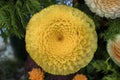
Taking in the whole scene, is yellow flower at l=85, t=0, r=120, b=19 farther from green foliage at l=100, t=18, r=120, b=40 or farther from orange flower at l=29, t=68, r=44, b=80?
orange flower at l=29, t=68, r=44, b=80

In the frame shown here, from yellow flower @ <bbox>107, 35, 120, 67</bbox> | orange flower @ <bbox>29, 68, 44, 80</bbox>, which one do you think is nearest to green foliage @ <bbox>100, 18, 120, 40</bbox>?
yellow flower @ <bbox>107, 35, 120, 67</bbox>

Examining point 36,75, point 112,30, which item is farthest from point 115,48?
point 36,75

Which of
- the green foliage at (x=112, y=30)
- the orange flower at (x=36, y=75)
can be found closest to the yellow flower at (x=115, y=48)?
the green foliage at (x=112, y=30)

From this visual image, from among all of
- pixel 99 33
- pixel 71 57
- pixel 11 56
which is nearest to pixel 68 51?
pixel 71 57

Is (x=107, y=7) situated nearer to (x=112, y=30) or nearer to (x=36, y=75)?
(x=112, y=30)

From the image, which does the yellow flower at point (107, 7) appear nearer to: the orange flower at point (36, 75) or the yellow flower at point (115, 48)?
the yellow flower at point (115, 48)

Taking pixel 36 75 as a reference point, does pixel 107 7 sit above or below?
above

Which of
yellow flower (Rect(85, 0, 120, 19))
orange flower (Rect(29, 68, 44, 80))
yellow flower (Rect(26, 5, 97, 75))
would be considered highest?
yellow flower (Rect(85, 0, 120, 19))

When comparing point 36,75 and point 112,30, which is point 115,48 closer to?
point 112,30

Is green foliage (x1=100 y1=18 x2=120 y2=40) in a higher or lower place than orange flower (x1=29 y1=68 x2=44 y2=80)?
higher
